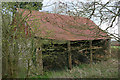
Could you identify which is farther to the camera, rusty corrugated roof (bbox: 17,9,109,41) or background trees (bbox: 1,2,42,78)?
rusty corrugated roof (bbox: 17,9,109,41)

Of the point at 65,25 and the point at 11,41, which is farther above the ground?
the point at 65,25

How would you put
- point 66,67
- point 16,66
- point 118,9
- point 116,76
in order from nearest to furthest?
point 16,66 → point 118,9 → point 116,76 → point 66,67

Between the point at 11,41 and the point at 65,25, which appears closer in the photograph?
the point at 11,41

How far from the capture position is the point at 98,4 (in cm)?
411

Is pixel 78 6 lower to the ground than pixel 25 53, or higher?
higher

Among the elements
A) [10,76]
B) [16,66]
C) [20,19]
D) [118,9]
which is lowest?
[10,76]

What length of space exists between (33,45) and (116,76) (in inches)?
151

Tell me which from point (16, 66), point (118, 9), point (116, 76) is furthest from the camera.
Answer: point (116, 76)

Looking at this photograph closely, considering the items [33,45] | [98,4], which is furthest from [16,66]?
[98,4]

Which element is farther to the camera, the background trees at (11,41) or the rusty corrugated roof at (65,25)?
the rusty corrugated roof at (65,25)

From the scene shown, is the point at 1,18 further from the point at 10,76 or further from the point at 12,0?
the point at 10,76

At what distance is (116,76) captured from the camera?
5492 mm

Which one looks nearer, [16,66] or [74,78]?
[16,66]

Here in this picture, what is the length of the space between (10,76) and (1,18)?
2.00m
